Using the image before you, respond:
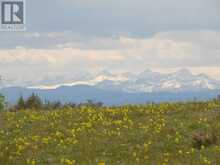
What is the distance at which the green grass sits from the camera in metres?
16.9

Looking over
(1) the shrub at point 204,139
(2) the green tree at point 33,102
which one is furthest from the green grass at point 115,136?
(2) the green tree at point 33,102

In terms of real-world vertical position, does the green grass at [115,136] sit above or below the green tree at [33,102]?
below

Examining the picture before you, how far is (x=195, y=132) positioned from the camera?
727 inches

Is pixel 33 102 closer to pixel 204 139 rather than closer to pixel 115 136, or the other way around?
pixel 115 136

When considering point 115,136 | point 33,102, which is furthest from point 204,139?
point 33,102

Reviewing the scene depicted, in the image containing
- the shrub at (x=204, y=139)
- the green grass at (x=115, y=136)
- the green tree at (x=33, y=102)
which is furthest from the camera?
the green tree at (x=33, y=102)

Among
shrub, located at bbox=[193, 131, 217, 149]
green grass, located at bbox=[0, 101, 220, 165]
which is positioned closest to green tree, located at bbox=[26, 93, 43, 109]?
green grass, located at bbox=[0, 101, 220, 165]

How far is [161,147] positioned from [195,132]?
1315mm

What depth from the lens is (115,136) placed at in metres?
18.7

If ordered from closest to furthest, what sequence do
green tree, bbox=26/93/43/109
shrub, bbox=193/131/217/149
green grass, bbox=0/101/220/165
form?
green grass, bbox=0/101/220/165, shrub, bbox=193/131/217/149, green tree, bbox=26/93/43/109

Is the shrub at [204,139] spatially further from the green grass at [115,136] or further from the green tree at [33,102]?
the green tree at [33,102]

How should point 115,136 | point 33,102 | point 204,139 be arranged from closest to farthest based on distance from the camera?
point 204,139
point 115,136
point 33,102

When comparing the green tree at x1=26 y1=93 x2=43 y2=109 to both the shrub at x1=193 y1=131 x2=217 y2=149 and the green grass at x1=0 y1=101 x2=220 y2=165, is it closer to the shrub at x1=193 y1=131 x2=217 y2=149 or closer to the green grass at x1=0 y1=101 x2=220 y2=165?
the green grass at x1=0 y1=101 x2=220 y2=165

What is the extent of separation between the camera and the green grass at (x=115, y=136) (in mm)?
16906
